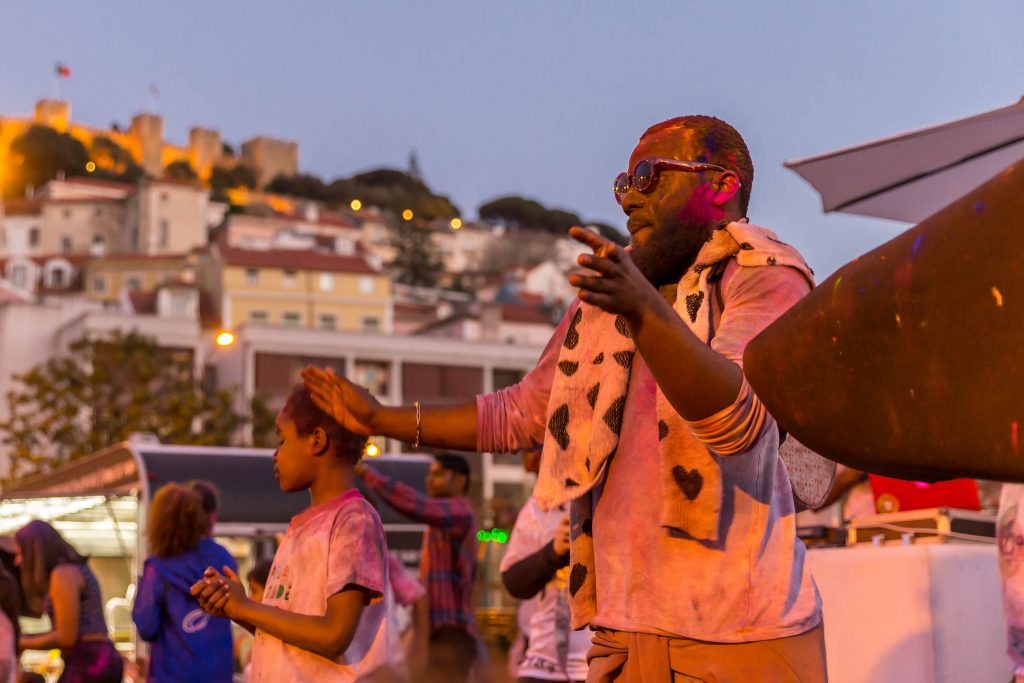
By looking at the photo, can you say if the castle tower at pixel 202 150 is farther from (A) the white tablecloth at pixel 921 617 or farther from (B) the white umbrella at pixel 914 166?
(A) the white tablecloth at pixel 921 617

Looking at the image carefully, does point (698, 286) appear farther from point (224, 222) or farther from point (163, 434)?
point (224, 222)

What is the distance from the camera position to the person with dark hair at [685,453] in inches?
100

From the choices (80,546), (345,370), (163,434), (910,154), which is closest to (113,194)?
(345,370)

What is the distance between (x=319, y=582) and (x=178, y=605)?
2312 millimetres

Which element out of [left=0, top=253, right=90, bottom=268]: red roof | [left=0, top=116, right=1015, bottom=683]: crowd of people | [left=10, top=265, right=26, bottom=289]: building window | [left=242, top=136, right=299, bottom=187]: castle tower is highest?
[left=242, top=136, right=299, bottom=187]: castle tower

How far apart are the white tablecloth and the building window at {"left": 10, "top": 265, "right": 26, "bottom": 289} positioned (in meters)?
113

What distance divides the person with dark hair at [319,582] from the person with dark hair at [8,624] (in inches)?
114

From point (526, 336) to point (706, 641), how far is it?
293 ft

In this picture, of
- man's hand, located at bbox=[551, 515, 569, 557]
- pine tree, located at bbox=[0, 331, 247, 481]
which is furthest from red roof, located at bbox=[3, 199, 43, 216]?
man's hand, located at bbox=[551, 515, 569, 557]

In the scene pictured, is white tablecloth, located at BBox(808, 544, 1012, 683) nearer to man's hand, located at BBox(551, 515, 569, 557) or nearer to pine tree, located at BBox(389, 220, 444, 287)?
man's hand, located at BBox(551, 515, 569, 557)

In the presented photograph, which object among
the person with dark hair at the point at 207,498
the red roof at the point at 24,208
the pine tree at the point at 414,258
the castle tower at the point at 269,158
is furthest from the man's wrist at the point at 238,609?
the castle tower at the point at 269,158

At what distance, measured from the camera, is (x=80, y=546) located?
20.2 meters

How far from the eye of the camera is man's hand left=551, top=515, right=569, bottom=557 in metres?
4.86

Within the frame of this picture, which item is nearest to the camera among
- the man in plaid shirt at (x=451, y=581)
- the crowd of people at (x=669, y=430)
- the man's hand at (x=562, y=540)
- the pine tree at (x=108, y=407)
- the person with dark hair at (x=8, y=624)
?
the crowd of people at (x=669, y=430)
